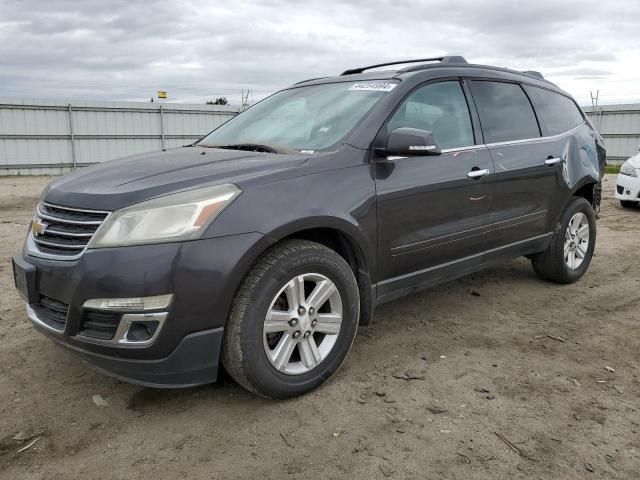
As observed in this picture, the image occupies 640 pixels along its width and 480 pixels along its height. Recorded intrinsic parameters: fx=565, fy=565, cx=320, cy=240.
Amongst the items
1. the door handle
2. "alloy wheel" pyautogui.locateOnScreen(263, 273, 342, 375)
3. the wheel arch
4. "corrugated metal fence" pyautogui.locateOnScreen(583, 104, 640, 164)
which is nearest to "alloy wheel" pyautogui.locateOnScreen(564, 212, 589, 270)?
the door handle

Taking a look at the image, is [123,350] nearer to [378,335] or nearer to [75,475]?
[75,475]

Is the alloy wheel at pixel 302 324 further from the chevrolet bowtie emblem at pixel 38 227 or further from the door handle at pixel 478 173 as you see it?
the door handle at pixel 478 173

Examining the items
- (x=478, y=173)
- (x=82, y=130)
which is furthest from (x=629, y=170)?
(x=82, y=130)

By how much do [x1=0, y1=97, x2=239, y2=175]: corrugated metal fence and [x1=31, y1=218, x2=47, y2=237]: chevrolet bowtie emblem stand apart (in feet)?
54.7

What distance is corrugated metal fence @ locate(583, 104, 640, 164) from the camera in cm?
1969

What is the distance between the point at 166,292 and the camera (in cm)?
243

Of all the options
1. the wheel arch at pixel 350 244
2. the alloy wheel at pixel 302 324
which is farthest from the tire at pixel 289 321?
the wheel arch at pixel 350 244

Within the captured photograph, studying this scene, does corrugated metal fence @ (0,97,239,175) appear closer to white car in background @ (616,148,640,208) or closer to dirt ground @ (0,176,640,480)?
white car in background @ (616,148,640,208)

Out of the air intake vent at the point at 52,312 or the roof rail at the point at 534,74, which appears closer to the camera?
the air intake vent at the point at 52,312

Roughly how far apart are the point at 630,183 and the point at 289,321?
8.36 metres

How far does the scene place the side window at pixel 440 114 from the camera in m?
3.51

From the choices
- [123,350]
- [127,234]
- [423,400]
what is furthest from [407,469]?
[127,234]

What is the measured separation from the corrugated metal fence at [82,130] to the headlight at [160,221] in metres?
17.4

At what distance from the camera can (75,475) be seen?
7.58 ft
